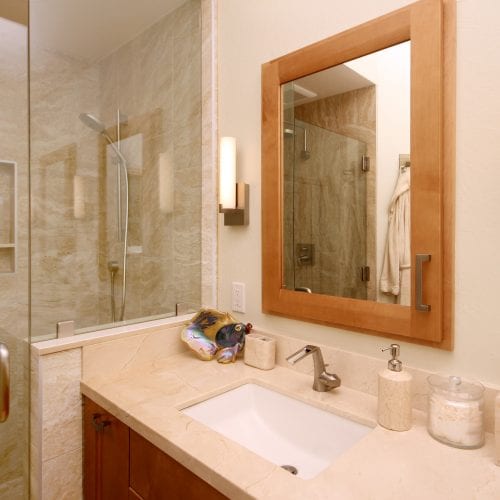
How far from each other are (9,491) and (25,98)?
4.93ft

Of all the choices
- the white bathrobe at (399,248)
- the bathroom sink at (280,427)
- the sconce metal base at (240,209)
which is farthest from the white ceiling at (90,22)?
the bathroom sink at (280,427)

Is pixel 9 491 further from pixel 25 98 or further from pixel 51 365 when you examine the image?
pixel 25 98

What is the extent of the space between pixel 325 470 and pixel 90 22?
1900mm

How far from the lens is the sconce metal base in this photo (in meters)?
1.48

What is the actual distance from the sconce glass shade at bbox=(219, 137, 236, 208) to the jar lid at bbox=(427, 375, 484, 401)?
0.92 m

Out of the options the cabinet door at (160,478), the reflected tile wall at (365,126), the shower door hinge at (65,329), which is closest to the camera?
the cabinet door at (160,478)

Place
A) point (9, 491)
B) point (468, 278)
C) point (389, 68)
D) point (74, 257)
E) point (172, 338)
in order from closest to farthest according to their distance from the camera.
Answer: point (468, 278) < point (389, 68) < point (9, 491) < point (172, 338) < point (74, 257)

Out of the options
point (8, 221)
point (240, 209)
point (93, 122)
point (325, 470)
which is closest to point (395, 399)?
point (325, 470)

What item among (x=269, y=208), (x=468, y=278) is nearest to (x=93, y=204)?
(x=269, y=208)

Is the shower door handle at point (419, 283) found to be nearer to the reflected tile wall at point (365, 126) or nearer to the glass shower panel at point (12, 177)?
the reflected tile wall at point (365, 126)

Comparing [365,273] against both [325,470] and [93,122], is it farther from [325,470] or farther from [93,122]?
Result: [93,122]

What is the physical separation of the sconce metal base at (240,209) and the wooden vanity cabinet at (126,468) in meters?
0.81

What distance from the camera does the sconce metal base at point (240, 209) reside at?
148 centimetres

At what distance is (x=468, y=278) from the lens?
982 millimetres
